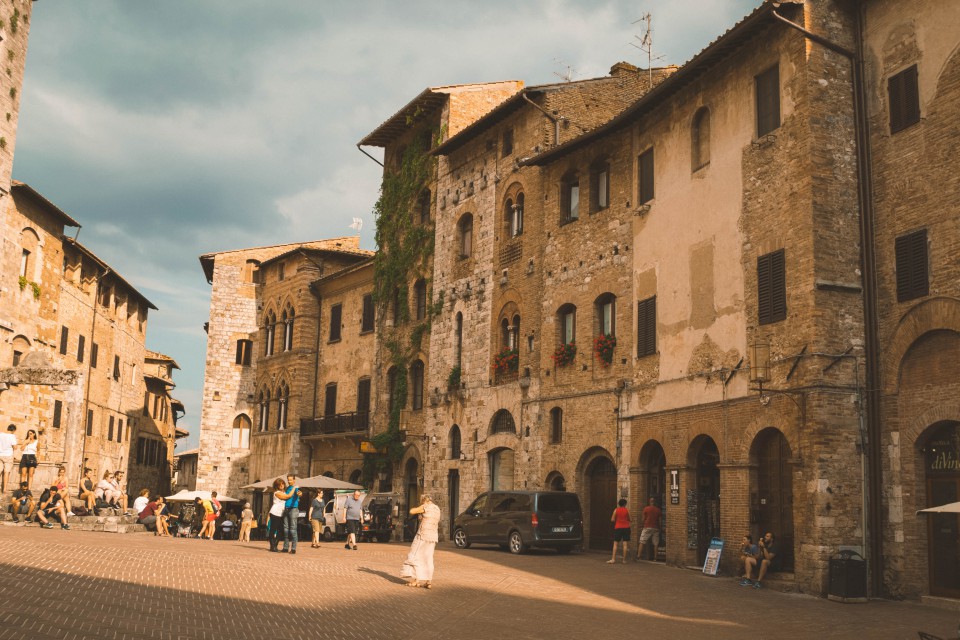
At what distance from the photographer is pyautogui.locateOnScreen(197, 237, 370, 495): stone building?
41.3 meters

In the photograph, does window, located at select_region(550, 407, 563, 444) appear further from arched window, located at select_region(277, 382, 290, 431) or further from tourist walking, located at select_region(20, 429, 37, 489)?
arched window, located at select_region(277, 382, 290, 431)

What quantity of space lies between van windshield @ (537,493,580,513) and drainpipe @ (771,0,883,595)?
7.74 meters

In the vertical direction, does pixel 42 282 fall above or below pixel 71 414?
above

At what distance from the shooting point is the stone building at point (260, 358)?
41.3 metres

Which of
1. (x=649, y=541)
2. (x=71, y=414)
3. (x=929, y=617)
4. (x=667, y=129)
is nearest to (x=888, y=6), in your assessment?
(x=667, y=129)

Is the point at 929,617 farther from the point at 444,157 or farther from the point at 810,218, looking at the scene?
the point at 444,157

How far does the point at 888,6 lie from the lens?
17.8 meters

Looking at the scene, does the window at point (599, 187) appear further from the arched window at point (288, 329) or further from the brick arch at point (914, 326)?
the arched window at point (288, 329)

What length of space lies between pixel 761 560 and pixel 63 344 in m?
29.4

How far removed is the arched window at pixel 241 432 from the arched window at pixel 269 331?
3.25m

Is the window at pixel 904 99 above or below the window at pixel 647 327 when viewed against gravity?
above

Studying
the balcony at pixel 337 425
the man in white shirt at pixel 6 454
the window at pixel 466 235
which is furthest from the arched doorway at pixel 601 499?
the man in white shirt at pixel 6 454

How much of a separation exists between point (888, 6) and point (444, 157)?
1823cm

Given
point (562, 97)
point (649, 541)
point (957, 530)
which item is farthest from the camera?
point (562, 97)
